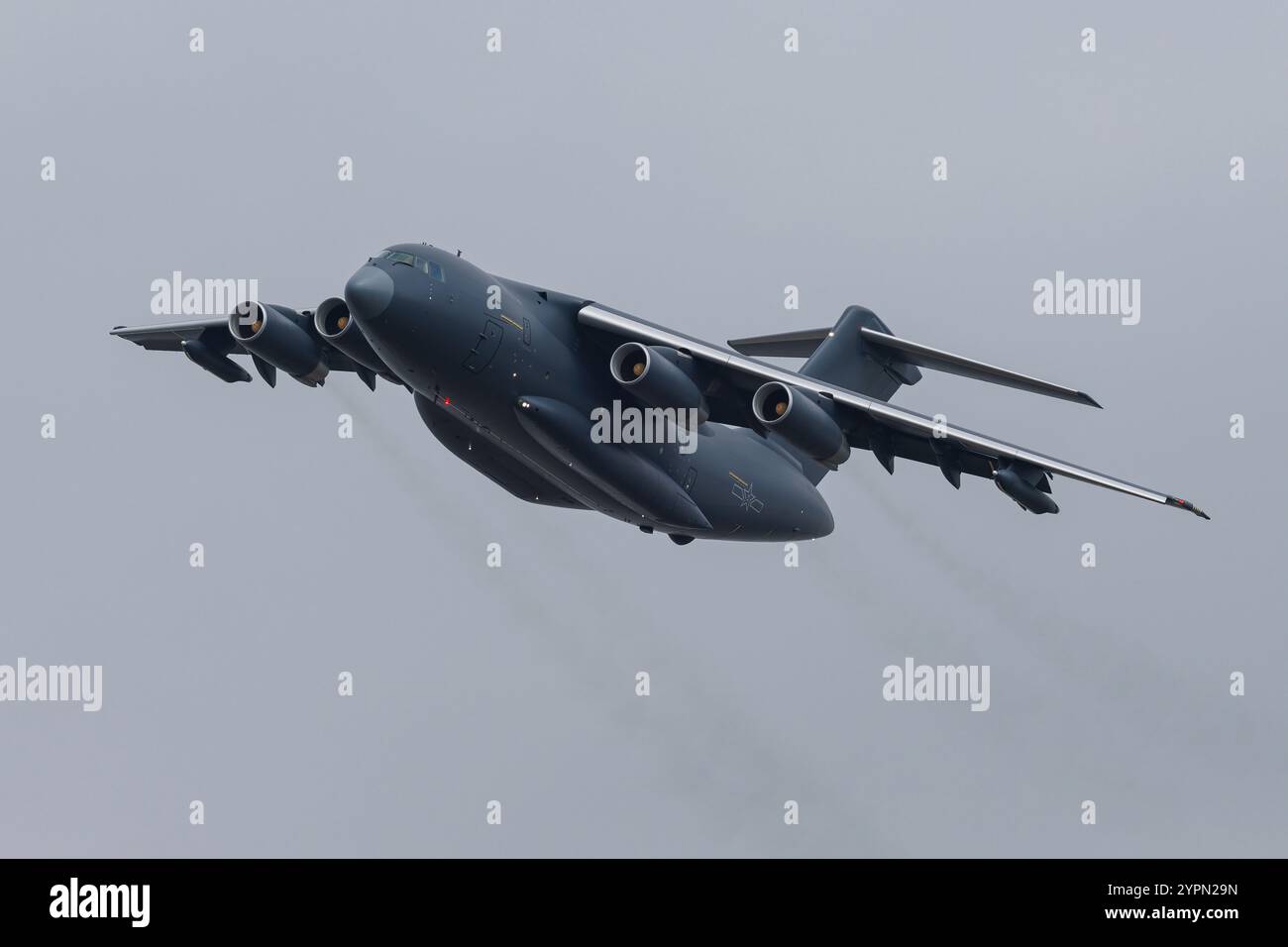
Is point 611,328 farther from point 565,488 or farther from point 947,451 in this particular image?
point 947,451

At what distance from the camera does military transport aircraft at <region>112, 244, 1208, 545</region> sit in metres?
15.7

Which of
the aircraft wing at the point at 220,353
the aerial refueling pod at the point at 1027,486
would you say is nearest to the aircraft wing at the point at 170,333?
the aircraft wing at the point at 220,353

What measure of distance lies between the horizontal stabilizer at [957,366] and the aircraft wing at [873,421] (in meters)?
0.74

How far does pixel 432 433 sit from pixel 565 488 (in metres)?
1.58

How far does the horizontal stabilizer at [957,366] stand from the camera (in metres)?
17.1

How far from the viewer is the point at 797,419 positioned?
53.7 ft

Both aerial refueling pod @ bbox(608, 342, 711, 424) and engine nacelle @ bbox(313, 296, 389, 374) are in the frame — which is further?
engine nacelle @ bbox(313, 296, 389, 374)

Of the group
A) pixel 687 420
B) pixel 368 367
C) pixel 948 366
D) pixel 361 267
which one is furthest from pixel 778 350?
pixel 361 267

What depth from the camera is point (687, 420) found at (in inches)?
671

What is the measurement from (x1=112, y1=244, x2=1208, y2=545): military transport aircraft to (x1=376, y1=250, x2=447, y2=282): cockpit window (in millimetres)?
16

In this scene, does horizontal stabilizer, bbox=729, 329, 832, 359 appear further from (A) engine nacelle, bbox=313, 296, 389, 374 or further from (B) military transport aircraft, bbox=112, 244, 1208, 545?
(A) engine nacelle, bbox=313, 296, 389, 374

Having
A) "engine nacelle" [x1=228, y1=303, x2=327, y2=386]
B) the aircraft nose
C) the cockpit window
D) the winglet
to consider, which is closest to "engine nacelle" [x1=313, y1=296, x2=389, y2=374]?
"engine nacelle" [x1=228, y1=303, x2=327, y2=386]

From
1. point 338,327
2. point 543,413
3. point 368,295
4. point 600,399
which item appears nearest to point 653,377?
point 600,399

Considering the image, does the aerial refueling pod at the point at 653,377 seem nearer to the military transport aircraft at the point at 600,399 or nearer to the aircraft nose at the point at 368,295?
the military transport aircraft at the point at 600,399
